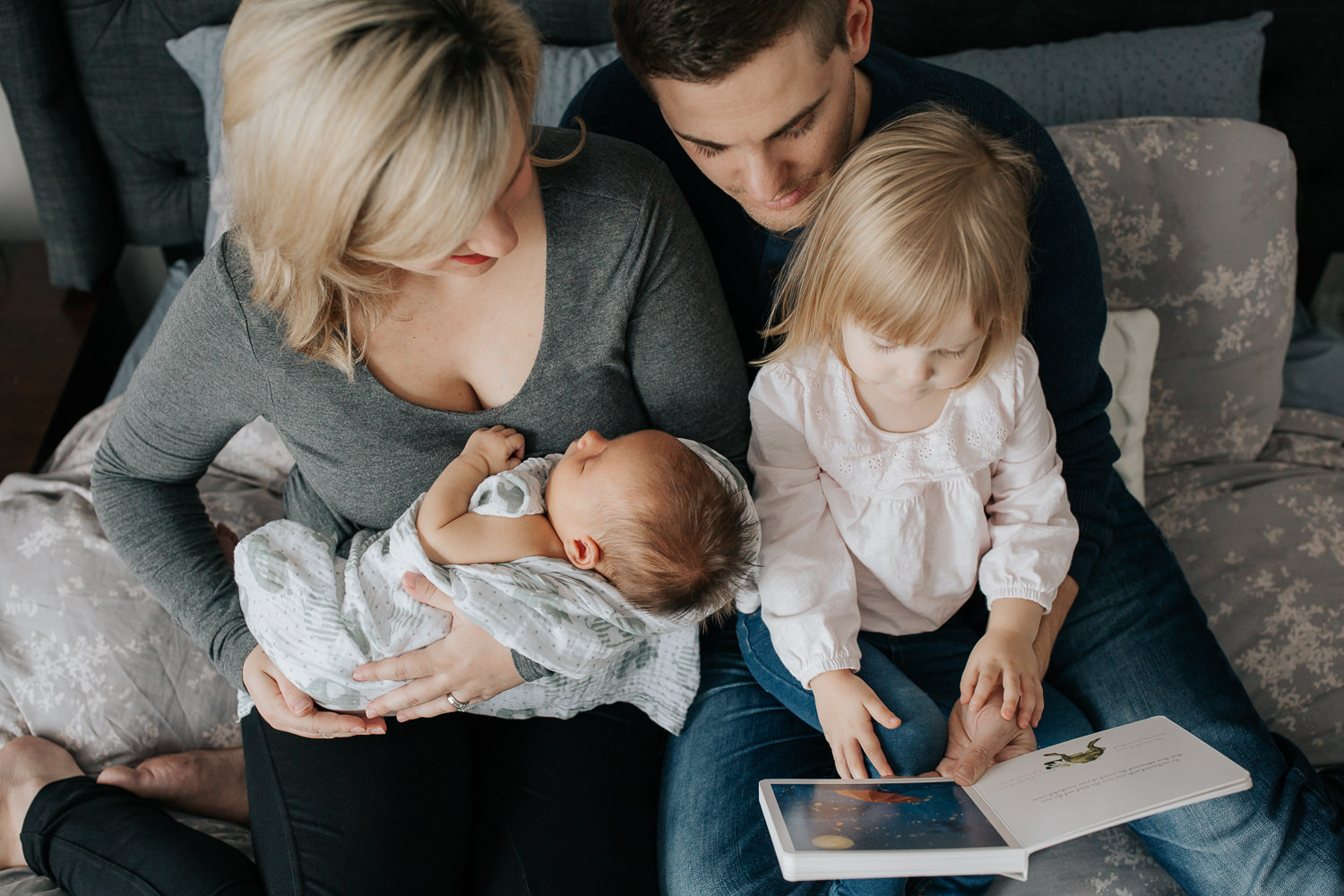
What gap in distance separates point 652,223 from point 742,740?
0.75 m

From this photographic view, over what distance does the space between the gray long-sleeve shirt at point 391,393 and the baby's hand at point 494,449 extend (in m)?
0.02

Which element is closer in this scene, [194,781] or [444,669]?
[444,669]

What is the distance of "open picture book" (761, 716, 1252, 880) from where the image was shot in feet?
3.12

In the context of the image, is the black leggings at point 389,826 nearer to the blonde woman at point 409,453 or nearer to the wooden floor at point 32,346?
the blonde woman at point 409,453

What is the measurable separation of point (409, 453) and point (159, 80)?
1264mm

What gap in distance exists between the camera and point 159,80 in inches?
72.9

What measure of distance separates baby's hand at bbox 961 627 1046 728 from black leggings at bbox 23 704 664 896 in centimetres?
50

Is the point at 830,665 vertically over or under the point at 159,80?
under

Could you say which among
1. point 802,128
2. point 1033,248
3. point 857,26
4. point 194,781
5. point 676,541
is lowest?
point 194,781

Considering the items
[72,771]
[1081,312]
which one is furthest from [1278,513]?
[72,771]

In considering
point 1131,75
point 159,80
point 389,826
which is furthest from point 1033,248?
point 159,80

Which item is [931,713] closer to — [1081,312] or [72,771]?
[1081,312]

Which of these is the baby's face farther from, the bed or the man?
the bed

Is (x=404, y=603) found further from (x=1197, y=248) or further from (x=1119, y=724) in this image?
(x=1197, y=248)
